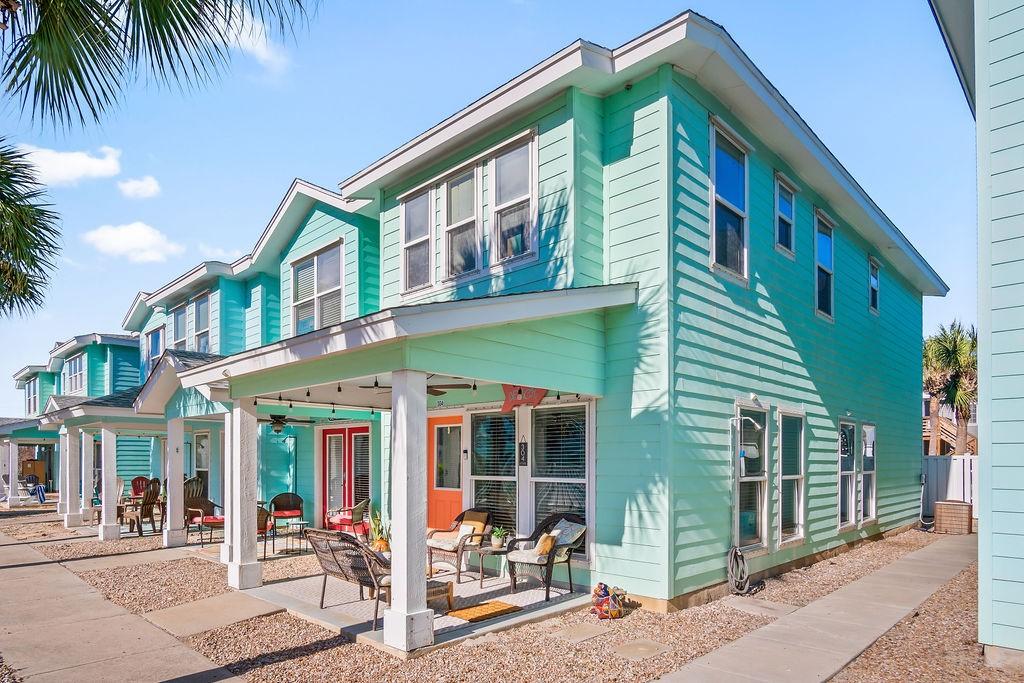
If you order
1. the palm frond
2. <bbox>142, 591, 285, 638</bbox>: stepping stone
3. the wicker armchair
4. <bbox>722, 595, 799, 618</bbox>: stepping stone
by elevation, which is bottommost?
<bbox>722, 595, 799, 618</bbox>: stepping stone

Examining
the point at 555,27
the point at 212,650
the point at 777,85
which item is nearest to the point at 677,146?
the point at 777,85

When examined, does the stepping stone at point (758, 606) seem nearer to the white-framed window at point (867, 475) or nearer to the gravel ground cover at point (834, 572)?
the gravel ground cover at point (834, 572)

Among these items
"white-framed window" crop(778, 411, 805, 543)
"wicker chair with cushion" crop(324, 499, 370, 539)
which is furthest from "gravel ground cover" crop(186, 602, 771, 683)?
"wicker chair with cushion" crop(324, 499, 370, 539)

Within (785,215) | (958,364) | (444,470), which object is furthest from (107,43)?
(958,364)

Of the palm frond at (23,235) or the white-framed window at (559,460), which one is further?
the white-framed window at (559,460)

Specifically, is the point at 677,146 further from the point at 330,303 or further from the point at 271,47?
→ the point at 330,303

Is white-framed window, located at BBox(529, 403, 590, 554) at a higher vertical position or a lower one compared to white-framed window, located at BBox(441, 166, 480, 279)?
lower

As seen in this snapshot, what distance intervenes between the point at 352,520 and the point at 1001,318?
32.9 feet

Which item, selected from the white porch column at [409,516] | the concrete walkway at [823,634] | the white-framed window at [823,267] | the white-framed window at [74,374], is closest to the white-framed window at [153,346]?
the white-framed window at [74,374]

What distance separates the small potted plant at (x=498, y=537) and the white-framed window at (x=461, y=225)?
3.58 meters

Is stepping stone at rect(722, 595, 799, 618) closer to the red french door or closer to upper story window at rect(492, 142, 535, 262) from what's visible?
upper story window at rect(492, 142, 535, 262)

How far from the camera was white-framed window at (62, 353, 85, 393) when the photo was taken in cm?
2541

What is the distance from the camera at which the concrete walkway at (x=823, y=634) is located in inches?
230

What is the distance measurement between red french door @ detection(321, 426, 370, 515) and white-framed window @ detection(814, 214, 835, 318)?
864cm
